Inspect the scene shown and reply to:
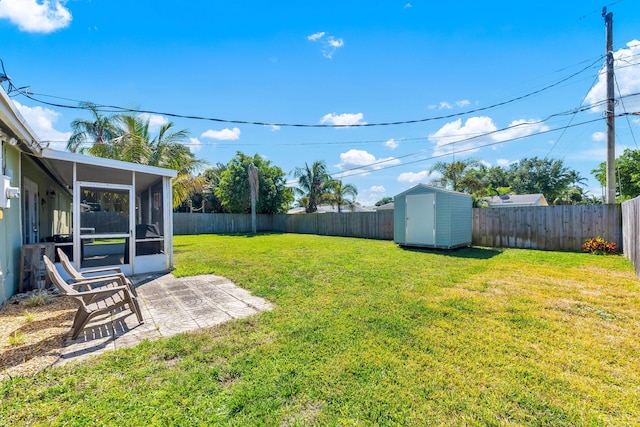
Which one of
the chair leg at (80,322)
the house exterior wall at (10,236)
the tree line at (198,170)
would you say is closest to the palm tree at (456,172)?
the tree line at (198,170)

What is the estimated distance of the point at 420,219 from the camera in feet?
32.4

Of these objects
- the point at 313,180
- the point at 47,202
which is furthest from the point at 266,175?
the point at 47,202

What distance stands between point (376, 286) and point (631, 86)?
10791 millimetres

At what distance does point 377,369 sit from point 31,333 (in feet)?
12.6

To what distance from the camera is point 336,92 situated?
12.6 metres

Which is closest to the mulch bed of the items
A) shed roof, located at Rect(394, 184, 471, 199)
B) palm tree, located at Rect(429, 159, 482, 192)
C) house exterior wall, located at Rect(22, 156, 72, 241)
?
house exterior wall, located at Rect(22, 156, 72, 241)

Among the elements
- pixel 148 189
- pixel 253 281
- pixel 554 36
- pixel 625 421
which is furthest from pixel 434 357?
pixel 554 36

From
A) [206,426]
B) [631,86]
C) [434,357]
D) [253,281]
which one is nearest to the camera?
[206,426]

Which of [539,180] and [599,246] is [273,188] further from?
[539,180]

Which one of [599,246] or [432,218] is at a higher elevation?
[432,218]

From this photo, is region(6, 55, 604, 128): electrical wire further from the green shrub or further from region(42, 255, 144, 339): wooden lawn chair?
region(42, 255, 144, 339): wooden lawn chair

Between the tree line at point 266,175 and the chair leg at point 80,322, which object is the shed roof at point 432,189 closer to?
the tree line at point 266,175

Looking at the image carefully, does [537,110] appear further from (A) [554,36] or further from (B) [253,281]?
(B) [253,281]

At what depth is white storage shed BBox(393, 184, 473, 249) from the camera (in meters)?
9.27
